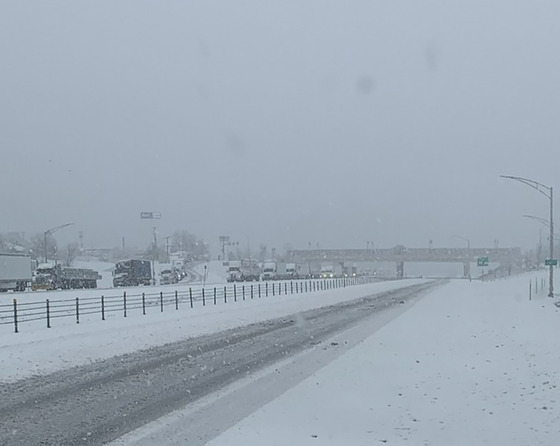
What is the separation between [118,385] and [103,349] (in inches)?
283

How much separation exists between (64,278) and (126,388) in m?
61.7

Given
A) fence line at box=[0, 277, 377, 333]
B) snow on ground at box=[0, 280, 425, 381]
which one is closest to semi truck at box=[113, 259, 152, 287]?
fence line at box=[0, 277, 377, 333]

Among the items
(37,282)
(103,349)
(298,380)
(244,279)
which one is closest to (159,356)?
(103,349)

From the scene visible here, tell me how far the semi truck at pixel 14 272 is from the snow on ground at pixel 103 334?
29.8m

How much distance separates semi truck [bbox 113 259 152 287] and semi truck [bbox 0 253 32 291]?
13.8 meters

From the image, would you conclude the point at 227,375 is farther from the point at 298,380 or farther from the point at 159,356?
the point at 159,356

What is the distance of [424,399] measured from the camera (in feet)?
38.5

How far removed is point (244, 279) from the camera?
101625mm

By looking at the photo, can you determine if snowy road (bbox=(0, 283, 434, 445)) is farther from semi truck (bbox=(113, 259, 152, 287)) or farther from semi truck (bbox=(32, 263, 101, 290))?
semi truck (bbox=(113, 259, 152, 287))

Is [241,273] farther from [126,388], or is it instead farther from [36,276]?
[126,388]

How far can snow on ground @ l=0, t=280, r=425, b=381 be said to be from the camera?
18344mm

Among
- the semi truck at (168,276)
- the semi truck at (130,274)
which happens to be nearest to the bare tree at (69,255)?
the semi truck at (168,276)

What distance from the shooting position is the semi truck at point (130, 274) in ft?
264

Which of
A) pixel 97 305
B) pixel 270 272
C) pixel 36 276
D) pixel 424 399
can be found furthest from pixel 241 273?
pixel 424 399
